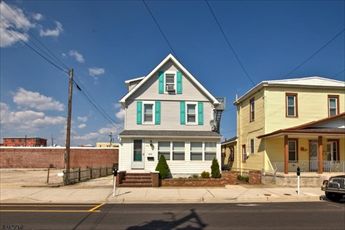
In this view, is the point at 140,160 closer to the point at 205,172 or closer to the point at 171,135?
the point at 171,135

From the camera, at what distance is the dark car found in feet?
54.1

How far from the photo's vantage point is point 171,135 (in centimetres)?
2544

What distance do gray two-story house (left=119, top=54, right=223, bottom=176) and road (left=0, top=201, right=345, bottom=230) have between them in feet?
34.8

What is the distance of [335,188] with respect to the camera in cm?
1675

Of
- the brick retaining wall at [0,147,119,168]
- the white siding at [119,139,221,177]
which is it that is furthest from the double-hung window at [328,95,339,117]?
the brick retaining wall at [0,147,119,168]

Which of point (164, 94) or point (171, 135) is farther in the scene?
point (164, 94)

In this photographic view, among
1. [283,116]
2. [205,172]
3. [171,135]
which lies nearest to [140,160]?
[171,135]

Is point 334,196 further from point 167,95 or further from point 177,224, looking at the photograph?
point 167,95

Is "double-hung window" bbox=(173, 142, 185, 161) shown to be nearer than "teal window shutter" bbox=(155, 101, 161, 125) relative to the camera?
Yes

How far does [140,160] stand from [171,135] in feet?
9.09

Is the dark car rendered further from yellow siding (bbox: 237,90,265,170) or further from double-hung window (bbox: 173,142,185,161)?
double-hung window (bbox: 173,142,185,161)

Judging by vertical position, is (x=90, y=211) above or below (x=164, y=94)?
below

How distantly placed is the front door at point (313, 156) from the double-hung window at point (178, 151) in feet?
30.3

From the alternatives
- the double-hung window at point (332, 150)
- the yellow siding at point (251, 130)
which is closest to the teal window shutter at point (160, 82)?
the yellow siding at point (251, 130)
